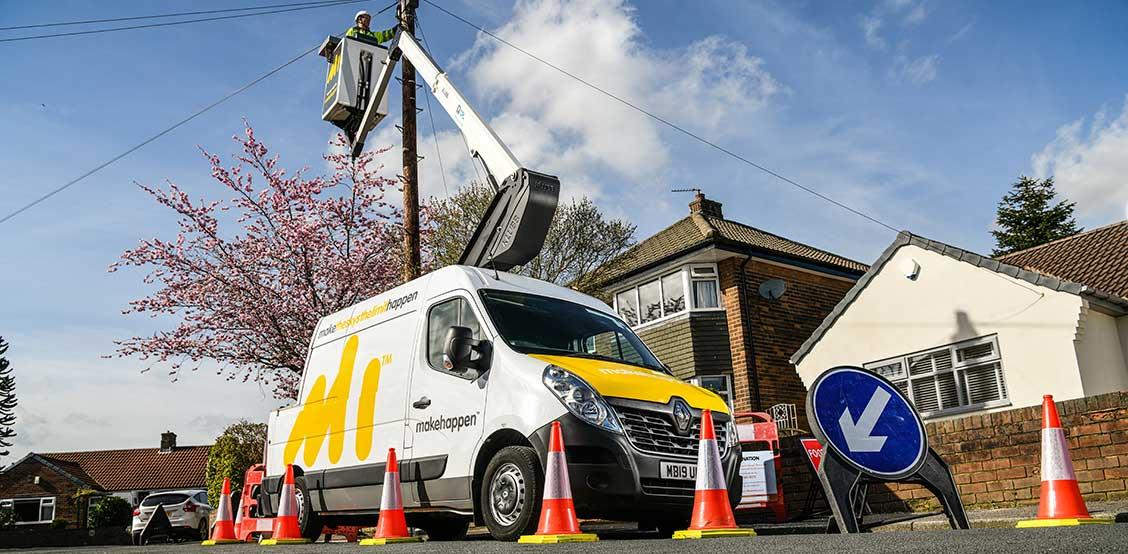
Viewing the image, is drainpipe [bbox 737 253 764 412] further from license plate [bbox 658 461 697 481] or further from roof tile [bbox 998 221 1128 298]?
license plate [bbox 658 461 697 481]

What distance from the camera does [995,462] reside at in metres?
8.93

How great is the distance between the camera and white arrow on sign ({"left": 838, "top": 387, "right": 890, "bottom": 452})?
5.17m

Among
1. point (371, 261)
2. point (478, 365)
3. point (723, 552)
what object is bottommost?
point (723, 552)

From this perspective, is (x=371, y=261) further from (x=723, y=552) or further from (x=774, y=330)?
(x=723, y=552)

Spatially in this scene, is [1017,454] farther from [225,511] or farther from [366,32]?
[366,32]

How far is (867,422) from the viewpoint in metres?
5.29

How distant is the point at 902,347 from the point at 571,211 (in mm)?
7395

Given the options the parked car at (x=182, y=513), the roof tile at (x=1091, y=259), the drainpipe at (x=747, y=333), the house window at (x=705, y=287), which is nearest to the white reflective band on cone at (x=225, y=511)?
the drainpipe at (x=747, y=333)

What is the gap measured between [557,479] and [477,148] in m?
7.92

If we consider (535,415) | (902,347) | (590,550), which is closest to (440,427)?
(535,415)

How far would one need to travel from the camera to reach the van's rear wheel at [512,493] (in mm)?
6137

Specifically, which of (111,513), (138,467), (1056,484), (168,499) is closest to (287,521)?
(1056,484)

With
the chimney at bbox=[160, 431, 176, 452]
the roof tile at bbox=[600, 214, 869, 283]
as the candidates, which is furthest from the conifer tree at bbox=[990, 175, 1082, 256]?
the chimney at bbox=[160, 431, 176, 452]

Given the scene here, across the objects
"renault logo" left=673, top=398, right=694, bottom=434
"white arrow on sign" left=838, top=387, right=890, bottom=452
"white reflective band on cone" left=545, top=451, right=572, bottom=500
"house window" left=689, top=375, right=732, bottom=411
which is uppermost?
"house window" left=689, top=375, right=732, bottom=411
